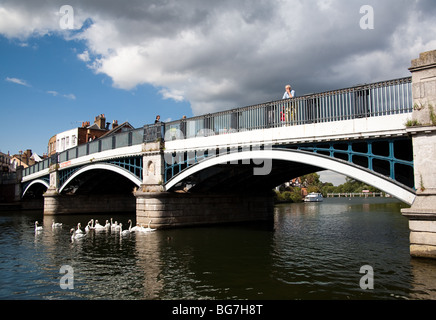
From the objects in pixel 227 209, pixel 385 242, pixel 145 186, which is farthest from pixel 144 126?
pixel 385 242

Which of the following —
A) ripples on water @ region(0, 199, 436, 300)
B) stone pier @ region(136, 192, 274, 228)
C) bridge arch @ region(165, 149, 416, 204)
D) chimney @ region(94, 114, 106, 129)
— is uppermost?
chimney @ region(94, 114, 106, 129)

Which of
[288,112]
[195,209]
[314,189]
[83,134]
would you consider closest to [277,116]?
[288,112]

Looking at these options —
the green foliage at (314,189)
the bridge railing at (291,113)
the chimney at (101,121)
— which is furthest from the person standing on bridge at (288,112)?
the green foliage at (314,189)

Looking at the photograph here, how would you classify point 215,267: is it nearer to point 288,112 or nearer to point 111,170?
point 288,112

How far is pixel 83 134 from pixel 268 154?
2085 inches

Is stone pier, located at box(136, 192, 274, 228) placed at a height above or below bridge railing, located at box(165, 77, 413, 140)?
below

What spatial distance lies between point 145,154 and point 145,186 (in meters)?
2.27

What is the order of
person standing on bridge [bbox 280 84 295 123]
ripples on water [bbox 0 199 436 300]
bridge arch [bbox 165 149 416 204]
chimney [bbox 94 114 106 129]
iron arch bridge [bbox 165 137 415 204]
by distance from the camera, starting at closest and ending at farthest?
ripples on water [bbox 0 199 436 300]
bridge arch [bbox 165 149 416 204]
iron arch bridge [bbox 165 137 415 204]
person standing on bridge [bbox 280 84 295 123]
chimney [bbox 94 114 106 129]

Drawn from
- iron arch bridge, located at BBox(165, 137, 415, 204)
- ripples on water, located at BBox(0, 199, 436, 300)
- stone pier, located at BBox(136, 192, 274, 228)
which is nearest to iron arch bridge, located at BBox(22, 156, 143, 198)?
stone pier, located at BBox(136, 192, 274, 228)

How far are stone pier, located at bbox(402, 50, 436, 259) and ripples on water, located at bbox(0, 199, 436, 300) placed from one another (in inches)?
30.6

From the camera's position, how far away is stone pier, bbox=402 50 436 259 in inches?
444

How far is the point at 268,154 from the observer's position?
17.4 meters

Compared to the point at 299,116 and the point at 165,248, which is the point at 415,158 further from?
the point at 165,248

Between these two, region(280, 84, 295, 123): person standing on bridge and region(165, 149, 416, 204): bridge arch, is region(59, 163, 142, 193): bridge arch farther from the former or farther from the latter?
region(280, 84, 295, 123): person standing on bridge
